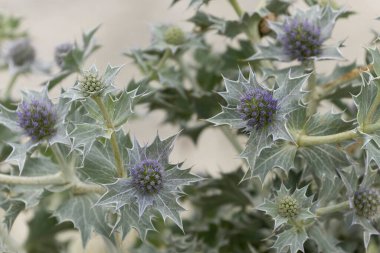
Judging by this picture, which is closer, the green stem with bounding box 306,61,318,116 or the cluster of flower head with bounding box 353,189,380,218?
the cluster of flower head with bounding box 353,189,380,218

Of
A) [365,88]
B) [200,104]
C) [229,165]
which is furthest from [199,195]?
[229,165]

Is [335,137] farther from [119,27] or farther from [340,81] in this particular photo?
[119,27]

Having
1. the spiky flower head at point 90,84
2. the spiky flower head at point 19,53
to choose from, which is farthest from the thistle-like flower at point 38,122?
the spiky flower head at point 19,53

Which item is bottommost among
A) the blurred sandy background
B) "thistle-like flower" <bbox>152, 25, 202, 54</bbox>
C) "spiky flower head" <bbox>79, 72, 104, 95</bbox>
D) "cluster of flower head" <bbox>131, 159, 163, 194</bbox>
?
the blurred sandy background

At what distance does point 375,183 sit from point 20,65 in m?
0.85

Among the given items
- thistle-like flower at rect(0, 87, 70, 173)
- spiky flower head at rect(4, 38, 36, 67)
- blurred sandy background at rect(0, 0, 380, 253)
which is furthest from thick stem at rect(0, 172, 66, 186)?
blurred sandy background at rect(0, 0, 380, 253)

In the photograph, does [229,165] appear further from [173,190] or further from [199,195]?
[173,190]

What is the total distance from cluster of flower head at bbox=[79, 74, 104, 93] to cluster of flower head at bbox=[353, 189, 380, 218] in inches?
15.0

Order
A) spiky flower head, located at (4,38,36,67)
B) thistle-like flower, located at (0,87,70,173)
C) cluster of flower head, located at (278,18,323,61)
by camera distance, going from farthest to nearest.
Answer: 1. spiky flower head, located at (4,38,36,67)
2. cluster of flower head, located at (278,18,323,61)
3. thistle-like flower, located at (0,87,70,173)

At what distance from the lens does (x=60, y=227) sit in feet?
3.93

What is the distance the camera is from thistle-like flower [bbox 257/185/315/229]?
2.53 feet

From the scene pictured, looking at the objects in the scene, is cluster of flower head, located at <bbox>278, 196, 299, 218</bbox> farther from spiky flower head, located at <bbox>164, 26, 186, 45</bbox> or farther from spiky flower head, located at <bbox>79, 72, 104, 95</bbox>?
spiky flower head, located at <bbox>164, 26, 186, 45</bbox>

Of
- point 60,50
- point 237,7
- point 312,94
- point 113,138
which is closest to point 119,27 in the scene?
point 60,50

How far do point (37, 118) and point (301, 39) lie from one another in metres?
0.43
